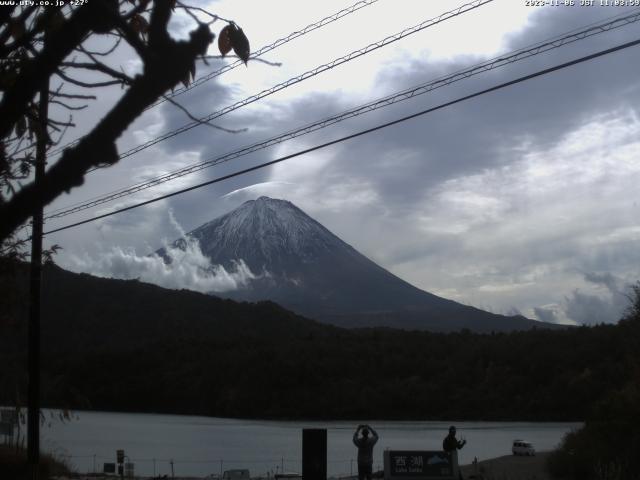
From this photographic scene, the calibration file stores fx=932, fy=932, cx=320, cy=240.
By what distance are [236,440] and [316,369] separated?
28270 mm

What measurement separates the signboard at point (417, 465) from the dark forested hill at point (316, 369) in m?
74.0

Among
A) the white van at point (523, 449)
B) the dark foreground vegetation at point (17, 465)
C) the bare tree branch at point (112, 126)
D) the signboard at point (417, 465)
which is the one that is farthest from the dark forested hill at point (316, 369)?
the bare tree branch at point (112, 126)

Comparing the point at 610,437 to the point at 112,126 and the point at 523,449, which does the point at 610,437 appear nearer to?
the point at 112,126

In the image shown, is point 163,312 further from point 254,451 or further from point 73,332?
point 254,451

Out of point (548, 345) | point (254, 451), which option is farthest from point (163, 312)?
point (254, 451)

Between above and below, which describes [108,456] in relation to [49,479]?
below

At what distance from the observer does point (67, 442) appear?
7150 cm

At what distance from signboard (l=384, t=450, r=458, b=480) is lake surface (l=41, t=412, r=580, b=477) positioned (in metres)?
29.5

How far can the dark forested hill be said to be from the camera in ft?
318

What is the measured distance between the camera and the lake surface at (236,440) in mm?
53562

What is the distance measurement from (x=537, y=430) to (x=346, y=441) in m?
20.5

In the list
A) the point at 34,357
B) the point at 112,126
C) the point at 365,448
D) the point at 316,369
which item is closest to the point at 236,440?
the point at 316,369

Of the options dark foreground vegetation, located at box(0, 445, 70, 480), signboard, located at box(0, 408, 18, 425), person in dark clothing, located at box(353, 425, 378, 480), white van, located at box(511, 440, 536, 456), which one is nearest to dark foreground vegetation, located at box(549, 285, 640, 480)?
person in dark clothing, located at box(353, 425, 378, 480)

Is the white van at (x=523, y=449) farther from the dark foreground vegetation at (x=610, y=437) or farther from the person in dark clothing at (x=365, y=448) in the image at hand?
the person in dark clothing at (x=365, y=448)
